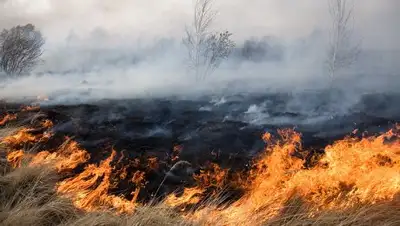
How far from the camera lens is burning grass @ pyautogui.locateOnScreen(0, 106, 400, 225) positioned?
4.49 m

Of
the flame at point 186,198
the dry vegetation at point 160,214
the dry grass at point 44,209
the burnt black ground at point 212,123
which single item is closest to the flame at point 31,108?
the burnt black ground at point 212,123

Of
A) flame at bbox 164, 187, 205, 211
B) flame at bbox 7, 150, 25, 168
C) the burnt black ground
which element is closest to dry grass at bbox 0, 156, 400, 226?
flame at bbox 164, 187, 205, 211

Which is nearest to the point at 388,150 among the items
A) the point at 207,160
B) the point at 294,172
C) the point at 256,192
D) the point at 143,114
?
the point at 294,172

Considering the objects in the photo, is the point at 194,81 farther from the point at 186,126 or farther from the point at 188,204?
the point at 188,204

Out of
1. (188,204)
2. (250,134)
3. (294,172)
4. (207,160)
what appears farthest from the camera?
(250,134)

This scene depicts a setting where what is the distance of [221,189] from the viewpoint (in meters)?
6.26

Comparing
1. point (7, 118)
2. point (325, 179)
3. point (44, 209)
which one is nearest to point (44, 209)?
point (44, 209)

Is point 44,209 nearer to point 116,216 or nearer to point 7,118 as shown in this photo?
point 116,216

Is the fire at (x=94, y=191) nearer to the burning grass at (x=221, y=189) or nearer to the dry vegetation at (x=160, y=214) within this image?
the burning grass at (x=221, y=189)

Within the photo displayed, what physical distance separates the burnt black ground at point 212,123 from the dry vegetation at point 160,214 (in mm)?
1531

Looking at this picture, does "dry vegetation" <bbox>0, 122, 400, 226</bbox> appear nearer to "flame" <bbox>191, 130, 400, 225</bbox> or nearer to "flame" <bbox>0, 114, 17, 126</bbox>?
"flame" <bbox>191, 130, 400, 225</bbox>

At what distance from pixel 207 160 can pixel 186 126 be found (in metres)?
2.21

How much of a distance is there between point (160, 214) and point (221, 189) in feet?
5.96

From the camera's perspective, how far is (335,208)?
15.1 feet
